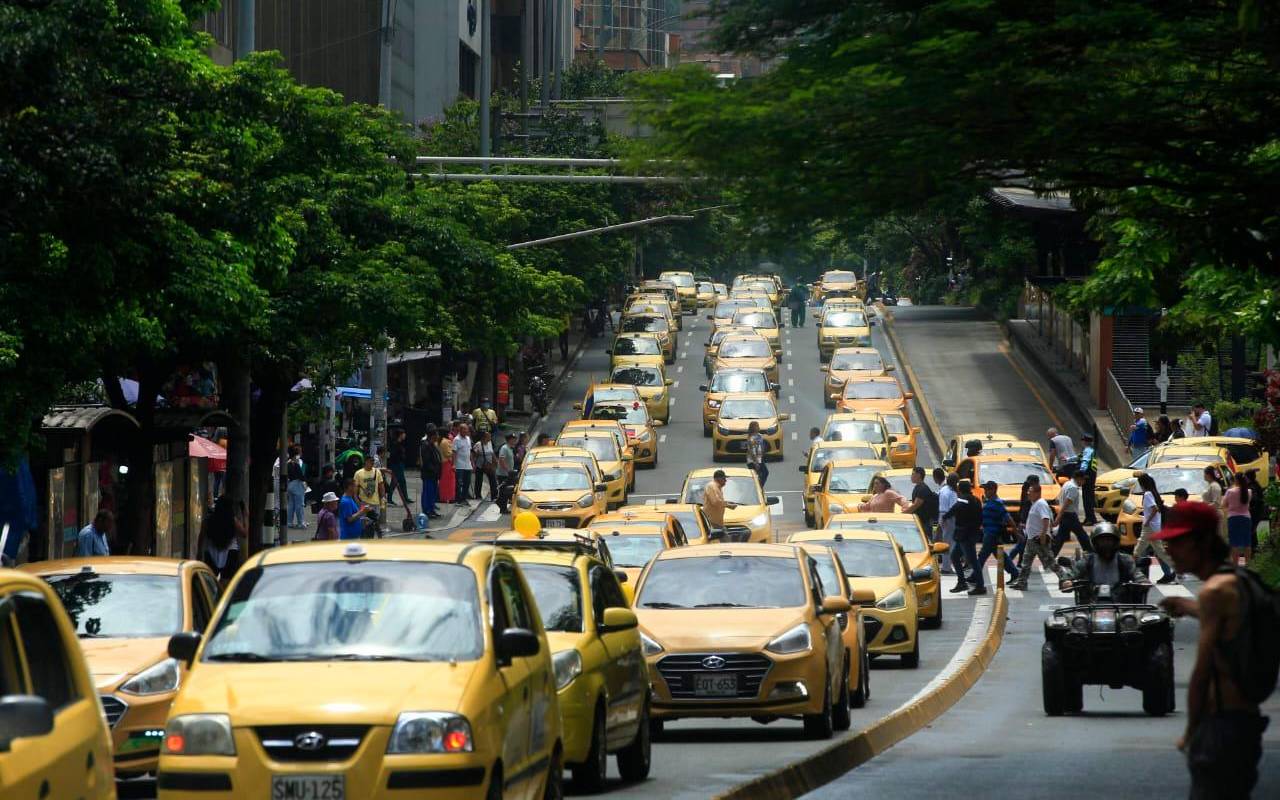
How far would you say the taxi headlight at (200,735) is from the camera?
955 cm

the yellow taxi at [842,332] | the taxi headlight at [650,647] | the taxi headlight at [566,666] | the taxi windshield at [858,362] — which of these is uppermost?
the yellow taxi at [842,332]

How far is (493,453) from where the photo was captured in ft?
164

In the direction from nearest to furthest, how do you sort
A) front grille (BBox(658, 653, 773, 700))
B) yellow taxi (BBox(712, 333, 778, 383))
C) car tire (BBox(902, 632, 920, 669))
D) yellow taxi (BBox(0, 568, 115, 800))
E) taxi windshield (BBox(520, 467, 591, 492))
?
yellow taxi (BBox(0, 568, 115, 800)) < front grille (BBox(658, 653, 773, 700)) < car tire (BBox(902, 632, 920, 669)) < taxi windshield (BBox(520, 467, 591, 492)) < yellow taxi (BBox(712, 333, 778, 383))

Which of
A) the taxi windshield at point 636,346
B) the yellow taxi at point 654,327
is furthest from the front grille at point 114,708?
the yellow taxi at point 654,327

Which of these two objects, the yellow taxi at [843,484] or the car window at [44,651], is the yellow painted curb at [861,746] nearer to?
the car window at [44,651]

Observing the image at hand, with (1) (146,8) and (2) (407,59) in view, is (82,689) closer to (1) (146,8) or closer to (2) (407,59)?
(1) (146,8)

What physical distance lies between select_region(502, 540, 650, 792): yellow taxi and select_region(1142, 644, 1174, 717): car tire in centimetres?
520

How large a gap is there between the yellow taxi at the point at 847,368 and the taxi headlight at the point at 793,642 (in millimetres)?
46543

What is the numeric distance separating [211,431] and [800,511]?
499 inches

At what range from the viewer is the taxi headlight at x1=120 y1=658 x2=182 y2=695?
1352cm

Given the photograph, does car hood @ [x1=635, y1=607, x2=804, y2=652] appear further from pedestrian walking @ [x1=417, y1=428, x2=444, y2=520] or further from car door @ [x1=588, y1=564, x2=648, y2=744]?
pedestrian walking @ [x1=417, y1=428, x2=444, y2=520]

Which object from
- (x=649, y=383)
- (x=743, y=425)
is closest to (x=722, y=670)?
(x=743, y=425)

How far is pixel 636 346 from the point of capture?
70.2 metres

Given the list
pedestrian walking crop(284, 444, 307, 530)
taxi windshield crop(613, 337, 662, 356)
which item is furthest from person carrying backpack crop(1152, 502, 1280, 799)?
taxi windshield crop(613, 337, 662, 356)
